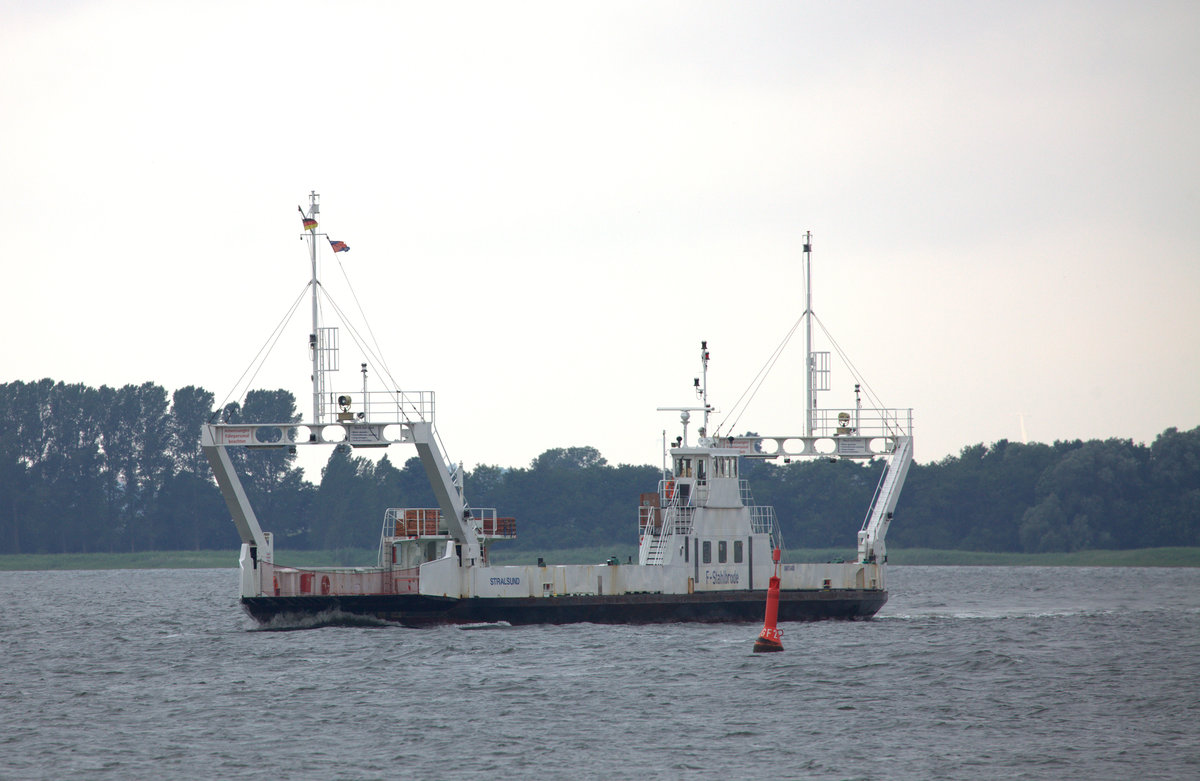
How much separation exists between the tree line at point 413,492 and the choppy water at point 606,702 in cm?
7480

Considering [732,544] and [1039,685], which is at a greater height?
[732,544]

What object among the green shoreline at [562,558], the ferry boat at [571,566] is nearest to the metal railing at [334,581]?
the ferry boat at [571,566]

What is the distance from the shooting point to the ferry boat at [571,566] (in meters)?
43.8

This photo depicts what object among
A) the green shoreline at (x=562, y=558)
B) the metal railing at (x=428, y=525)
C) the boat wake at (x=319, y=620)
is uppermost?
the metal railing at (x=428, y=525)

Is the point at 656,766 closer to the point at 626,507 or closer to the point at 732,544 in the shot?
the point at 732,544

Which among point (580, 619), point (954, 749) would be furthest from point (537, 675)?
point (954, 749)

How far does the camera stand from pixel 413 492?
135000 millimetres

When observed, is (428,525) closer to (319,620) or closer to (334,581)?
(334,581)

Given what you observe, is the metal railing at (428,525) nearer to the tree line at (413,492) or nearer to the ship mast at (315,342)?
the ship mast at (315,342)

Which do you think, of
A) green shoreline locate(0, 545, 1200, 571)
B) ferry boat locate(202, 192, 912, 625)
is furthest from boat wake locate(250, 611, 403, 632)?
green shoreline locate(0, 545, 1200, 571)

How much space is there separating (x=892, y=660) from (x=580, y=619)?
34.8 feet

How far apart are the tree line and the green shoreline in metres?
1.77

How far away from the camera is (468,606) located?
44.2 metres

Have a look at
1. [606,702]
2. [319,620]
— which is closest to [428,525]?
[319,620]
